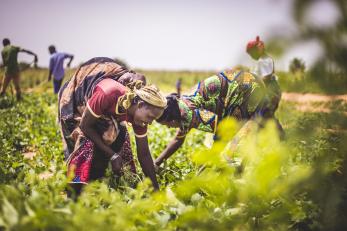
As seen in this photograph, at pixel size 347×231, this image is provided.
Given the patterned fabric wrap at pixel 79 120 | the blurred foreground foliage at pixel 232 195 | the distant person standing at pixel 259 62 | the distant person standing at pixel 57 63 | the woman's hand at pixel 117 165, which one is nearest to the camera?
the blurred foreground foliage at pixel 232 195

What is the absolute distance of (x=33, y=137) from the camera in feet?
18.2

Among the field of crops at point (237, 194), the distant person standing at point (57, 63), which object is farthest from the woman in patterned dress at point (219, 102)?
the distant person standing at point (57, 63)

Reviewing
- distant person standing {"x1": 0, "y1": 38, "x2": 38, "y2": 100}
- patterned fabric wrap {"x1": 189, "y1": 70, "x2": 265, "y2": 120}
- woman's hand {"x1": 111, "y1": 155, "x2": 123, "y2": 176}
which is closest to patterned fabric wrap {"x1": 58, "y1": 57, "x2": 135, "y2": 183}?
woman's hand {"x1": 111, "y1": 155, "x2": 123, "y2": 176}

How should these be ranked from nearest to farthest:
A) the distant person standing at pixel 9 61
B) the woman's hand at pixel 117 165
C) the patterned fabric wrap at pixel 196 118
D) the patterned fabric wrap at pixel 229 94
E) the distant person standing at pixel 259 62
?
the woman's hand at pixel 117 165, the patterned fabric wrap at pixel 196 118, the patterned fabric wrap at pixel 229 94, the distant person standing at pixel 259 62, the distant person standing at pixel 9 61

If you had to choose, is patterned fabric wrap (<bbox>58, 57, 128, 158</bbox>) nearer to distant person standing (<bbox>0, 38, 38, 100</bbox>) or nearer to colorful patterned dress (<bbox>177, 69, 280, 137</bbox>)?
colorful patterned dress (<bbox>177, 69, 280, 137</bbox>)

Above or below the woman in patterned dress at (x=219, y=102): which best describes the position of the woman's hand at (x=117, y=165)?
below

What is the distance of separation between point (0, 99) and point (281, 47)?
8403 mm

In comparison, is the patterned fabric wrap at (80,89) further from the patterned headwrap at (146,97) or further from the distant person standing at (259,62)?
the distant person standing at (259,62)

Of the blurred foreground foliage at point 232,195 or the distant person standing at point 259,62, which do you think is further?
the distant person standing at point 259,62

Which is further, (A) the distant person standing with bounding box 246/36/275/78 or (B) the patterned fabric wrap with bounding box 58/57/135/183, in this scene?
(A) the distant person standing with bounding box 246/36/275/78

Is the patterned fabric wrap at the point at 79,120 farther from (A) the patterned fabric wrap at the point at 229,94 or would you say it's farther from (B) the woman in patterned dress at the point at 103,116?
(A) the patterned fabric wrap at the point at 229,94

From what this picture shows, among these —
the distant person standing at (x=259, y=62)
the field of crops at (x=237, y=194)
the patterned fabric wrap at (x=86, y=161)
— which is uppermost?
the distant person standing at (x=259, y=62)

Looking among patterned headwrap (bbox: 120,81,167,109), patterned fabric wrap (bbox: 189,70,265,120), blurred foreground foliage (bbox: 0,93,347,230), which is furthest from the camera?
patterned fabric wrap (bbox: 189,70,265,120)

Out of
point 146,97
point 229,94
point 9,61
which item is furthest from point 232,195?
point 9,61
